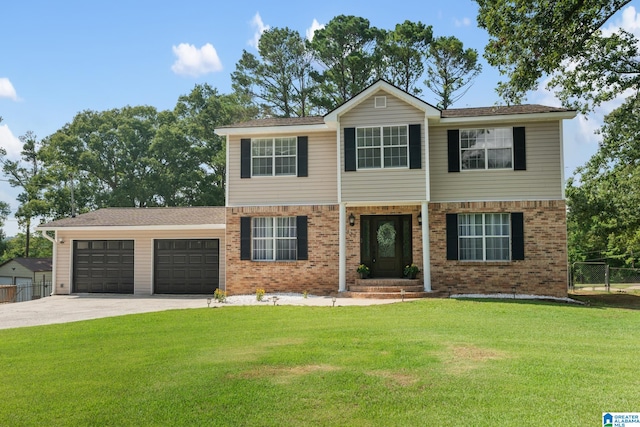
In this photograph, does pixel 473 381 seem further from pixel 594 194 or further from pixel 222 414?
pixel 594 194

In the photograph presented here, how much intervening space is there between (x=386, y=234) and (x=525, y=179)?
15.4 feet

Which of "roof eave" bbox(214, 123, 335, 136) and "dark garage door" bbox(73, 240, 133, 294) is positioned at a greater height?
"roof eave" bbox(214, 123, 335, 136)

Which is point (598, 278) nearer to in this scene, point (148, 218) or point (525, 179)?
point (525, 179)

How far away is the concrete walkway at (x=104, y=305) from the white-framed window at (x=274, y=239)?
1497 millimetres

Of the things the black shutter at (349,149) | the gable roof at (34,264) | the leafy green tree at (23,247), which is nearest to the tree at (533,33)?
the black shutter at (349,149)

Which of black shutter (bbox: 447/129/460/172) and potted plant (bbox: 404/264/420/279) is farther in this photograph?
black shutter (bbox: 447/129/460/172)

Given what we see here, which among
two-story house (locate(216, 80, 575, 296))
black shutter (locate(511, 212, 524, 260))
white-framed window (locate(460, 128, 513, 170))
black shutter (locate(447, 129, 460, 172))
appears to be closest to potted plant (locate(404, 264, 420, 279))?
two-story house (locate(216, 80, 575, 296))

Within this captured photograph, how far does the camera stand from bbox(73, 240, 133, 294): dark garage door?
67.4 ft

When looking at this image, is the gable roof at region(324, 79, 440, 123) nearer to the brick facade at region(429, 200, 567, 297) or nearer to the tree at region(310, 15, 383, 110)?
the brick facade at region(429, 200, 567, 297)

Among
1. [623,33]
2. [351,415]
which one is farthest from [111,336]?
[623,33]

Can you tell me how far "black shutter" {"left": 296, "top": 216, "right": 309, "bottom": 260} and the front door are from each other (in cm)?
190

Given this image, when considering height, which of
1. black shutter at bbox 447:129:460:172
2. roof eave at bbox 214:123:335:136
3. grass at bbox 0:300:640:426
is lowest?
grass at bbox 0:300:640:426

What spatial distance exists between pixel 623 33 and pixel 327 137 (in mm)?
10000

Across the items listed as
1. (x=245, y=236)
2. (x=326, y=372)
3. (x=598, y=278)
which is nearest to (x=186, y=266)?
(x=245, y=236)
